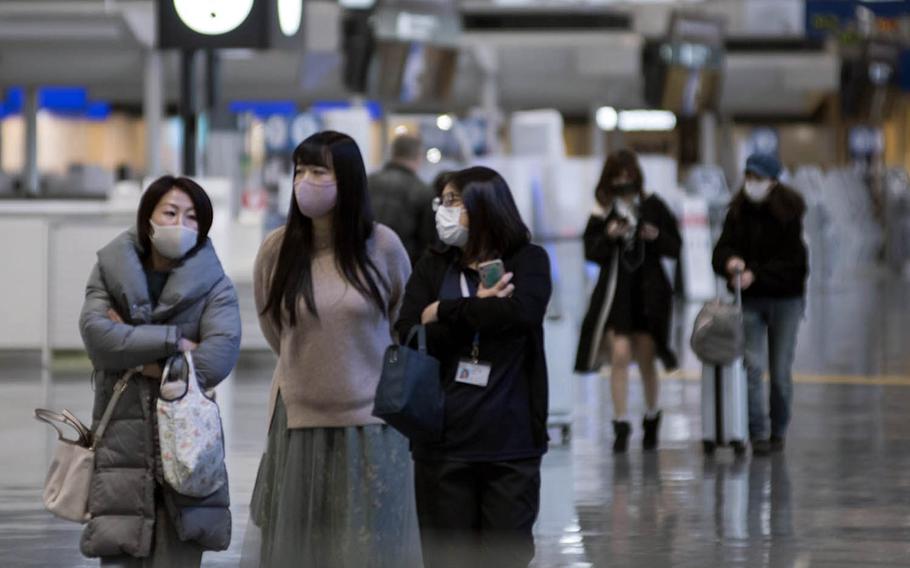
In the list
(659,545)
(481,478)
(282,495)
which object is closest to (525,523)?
(481,478)

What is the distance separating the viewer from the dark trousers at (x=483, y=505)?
643 cm

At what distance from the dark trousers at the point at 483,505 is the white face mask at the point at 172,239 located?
3.27 feet

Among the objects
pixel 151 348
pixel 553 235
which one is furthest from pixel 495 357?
pixel 553 235

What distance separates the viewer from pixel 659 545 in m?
8.22

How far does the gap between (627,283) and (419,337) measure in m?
5.22

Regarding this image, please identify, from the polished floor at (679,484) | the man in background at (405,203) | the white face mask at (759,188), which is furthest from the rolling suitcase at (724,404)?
the man in background at (405,203)

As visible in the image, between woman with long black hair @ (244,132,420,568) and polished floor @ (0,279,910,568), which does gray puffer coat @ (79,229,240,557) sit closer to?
woman with long black hair @ (244,132,420,568)

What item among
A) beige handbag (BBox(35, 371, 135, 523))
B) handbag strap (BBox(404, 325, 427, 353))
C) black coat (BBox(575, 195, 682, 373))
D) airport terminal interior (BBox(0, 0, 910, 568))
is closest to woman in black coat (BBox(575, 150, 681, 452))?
black coat (BBox(575, 195, 682, 373))

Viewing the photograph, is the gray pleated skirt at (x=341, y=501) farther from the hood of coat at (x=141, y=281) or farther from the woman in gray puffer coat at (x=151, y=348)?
the hood of coat at (x=141, y=281)

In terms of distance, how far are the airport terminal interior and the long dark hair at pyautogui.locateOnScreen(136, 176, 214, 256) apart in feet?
5.81

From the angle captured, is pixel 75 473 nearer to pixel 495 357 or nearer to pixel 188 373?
pixel 188 373

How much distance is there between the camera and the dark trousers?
6.43m

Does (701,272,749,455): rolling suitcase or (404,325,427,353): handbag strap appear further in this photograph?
(701,272,749,455): rolling suitcase

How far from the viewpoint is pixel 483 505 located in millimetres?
6477
